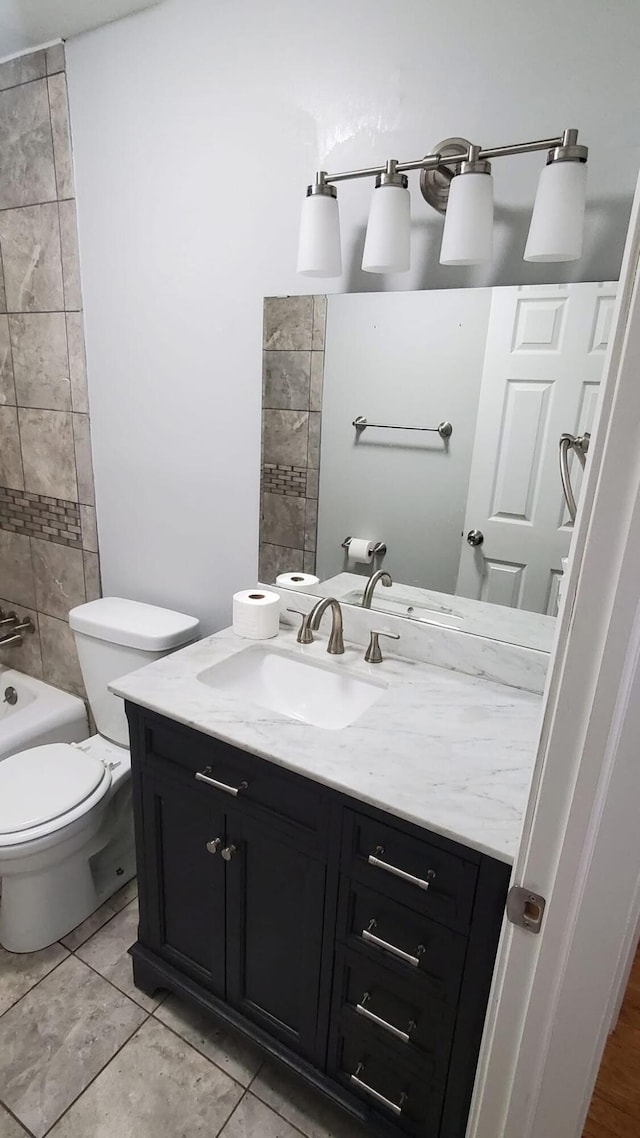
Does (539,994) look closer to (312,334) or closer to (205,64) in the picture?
A: (312,334)

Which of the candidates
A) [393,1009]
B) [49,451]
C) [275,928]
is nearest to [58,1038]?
[275,928]

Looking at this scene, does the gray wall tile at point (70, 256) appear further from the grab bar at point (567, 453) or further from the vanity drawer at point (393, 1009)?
the vanity drawer at point (393, 1009)

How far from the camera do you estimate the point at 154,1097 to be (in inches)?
51.7

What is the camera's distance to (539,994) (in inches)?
26.9

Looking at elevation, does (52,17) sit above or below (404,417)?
above

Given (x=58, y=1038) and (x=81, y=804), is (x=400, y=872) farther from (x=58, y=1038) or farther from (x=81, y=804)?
(x=58, y=1038)

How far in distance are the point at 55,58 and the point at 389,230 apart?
1291 millimetres

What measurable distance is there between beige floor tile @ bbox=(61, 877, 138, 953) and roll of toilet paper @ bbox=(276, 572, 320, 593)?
3.71 feet

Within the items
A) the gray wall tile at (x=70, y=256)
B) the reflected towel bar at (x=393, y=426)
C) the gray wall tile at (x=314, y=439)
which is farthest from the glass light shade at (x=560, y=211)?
the gray wall tile at (x=70, y=256)

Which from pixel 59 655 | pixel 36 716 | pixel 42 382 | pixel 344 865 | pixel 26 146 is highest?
pixel 26 146

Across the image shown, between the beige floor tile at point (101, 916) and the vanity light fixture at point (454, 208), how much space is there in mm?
1893

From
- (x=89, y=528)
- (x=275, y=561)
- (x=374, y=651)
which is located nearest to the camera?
(x=374, y=651)

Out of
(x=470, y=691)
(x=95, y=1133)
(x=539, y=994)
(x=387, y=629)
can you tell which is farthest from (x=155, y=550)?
(x=539, y=994)

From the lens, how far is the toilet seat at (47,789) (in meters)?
1.46
